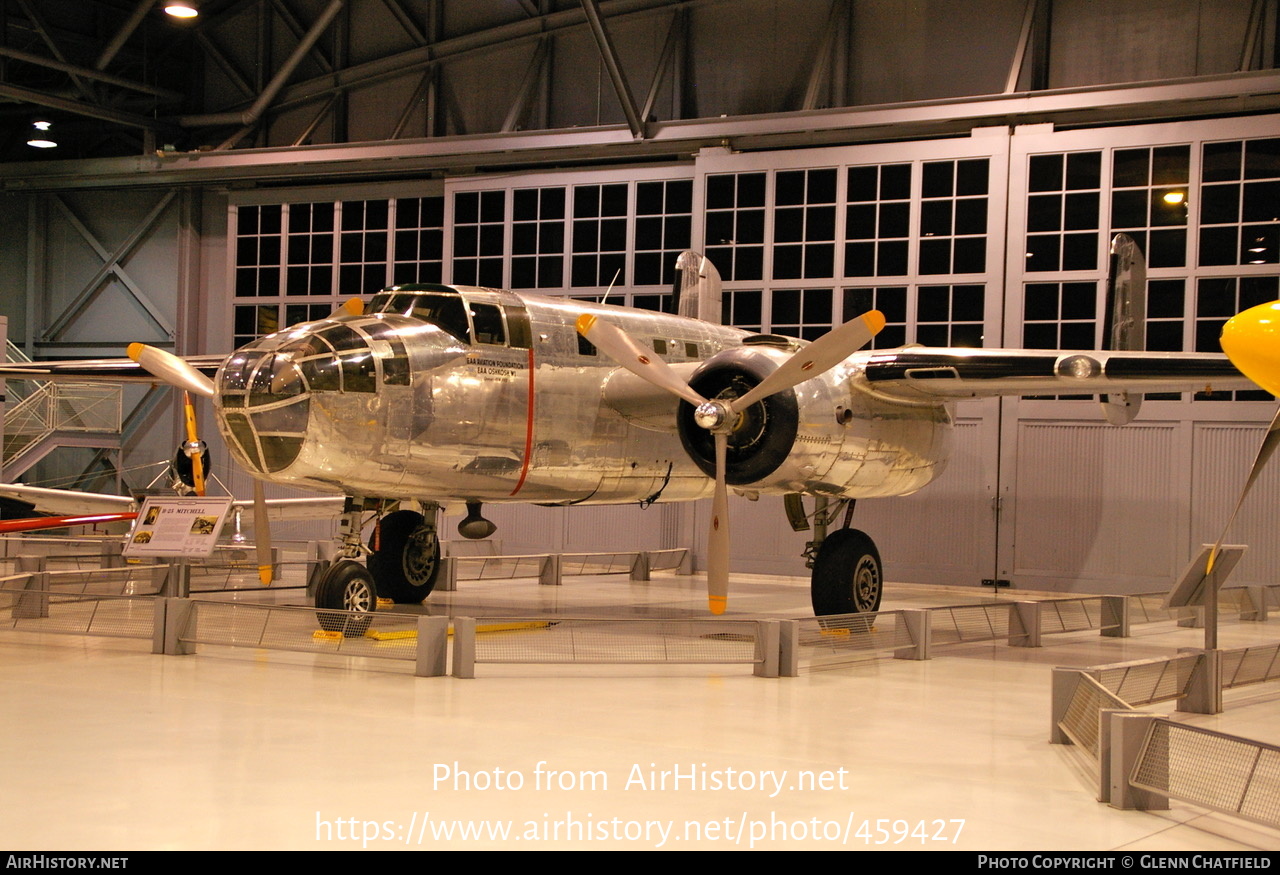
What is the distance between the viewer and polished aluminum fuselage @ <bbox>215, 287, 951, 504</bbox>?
10508 mm

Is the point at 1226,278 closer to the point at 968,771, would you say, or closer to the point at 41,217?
the point at 968,771

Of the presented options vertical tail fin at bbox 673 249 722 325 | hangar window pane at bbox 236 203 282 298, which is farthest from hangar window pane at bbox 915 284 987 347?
hangar window pane at bbox 236 203 282 298

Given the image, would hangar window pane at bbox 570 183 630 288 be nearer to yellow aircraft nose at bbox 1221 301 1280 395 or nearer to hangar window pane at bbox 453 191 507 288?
hangar window pane at bbox 453 191 507 288

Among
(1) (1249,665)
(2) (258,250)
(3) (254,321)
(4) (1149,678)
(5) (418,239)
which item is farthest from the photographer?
(2) (258,250)

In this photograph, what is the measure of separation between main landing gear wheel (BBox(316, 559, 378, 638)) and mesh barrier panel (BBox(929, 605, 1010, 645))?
5.38m

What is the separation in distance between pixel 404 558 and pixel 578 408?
3190 millimetres

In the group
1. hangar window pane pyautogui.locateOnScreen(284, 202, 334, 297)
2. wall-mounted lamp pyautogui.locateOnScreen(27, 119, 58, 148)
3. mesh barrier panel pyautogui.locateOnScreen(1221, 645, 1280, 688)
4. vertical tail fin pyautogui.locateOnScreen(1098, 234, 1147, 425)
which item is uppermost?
wall-mounted lamp pyautogui.locateOnScreen(27, 119, 58, 148)

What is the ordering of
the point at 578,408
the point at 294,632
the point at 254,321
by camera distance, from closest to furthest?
1. the point at 294,632
2. the point at 578,408
3. the point at 254,321

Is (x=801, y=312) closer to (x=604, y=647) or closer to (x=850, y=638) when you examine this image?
(x=850, y=638)

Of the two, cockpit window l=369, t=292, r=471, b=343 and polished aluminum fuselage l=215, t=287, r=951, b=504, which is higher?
cockpit window l=369, t=292, r=471, b=343

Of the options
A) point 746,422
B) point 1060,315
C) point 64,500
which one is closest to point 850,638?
point 746,422

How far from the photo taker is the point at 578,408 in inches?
491

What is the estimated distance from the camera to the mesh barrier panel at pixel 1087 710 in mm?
6898
